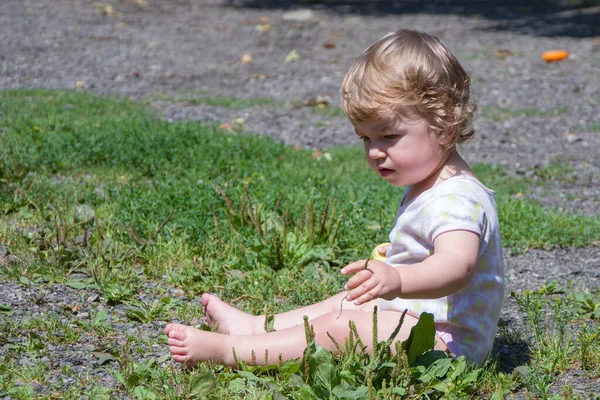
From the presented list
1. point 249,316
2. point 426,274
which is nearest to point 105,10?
point 249,316

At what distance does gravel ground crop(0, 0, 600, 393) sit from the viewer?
6.25 metres

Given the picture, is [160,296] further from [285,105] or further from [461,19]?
[461,19]

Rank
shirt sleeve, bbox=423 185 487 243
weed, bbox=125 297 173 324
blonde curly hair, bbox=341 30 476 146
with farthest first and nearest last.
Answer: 1. weed, bbox=125 297 173 324
2. blonde curly hair, bbox=341 30 476 146
3. shirt sleeve, bbox=423 185 487 243

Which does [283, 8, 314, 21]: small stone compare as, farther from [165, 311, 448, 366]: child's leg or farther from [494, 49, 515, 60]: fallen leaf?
[165, 311, 448, 366]: child's leg

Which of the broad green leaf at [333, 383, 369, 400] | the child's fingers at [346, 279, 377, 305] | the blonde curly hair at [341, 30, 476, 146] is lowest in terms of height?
the broad green leaf at [333, 383, 369, 400]

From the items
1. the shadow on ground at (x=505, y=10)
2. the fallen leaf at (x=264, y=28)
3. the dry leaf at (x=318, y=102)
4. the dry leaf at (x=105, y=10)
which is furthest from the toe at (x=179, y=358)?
the dry leaf at (x=105, y=10)

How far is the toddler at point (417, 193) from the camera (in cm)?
300

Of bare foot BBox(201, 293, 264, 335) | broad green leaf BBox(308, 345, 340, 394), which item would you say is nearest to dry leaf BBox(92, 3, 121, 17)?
bare foot BBox(201, 293, 264, 335)

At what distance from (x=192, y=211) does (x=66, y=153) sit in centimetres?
180

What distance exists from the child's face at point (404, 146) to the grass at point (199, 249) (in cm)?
59

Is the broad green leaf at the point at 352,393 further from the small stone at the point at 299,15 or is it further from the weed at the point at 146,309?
the small stone at the point at 299,15

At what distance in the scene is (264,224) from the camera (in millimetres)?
4520

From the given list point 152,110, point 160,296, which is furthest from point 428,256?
point 152,110

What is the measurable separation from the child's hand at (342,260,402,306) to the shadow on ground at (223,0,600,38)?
40.3 ft
